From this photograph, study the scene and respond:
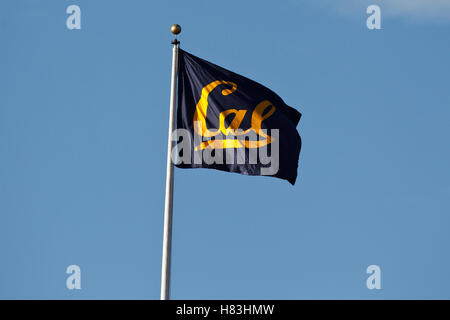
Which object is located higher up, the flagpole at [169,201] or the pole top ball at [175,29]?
the pole top ball at [175,29]

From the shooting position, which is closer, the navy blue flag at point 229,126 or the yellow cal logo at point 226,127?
the navy blue flag at point 229,126

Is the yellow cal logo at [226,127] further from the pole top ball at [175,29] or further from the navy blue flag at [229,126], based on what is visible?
the pole top ball at [175,29]

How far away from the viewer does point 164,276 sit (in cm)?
2891

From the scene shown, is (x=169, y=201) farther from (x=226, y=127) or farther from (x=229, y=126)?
(x=229, y=126)

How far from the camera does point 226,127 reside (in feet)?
102

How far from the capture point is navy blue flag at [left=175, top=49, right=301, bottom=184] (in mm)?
30484

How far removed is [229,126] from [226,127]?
0.13 meters

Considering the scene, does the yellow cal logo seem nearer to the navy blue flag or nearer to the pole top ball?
the navy blue flag

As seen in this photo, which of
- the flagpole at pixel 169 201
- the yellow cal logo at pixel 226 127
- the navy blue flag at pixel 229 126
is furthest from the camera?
the yellow cal logo at pixel 226 127

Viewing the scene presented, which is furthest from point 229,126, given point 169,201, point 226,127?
point 169,201

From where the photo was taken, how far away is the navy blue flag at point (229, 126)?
100 ft

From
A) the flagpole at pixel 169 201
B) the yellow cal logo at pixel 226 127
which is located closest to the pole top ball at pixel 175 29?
the flagpole at pixel 169 201

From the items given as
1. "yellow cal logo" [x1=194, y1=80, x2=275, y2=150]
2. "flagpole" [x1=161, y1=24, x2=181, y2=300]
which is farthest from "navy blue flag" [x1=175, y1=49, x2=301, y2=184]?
"flagpole" [x1=161, y1=24, x2=181, y2=300]
